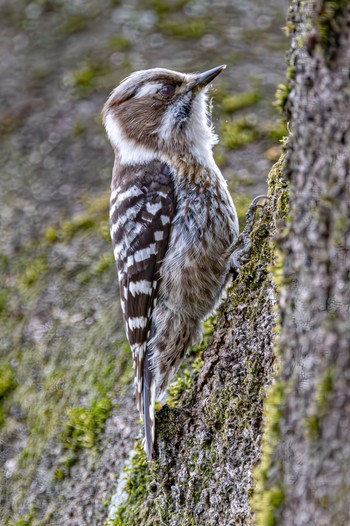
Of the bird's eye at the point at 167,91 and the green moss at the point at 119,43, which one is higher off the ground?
the bird's eye at the point at 167,91

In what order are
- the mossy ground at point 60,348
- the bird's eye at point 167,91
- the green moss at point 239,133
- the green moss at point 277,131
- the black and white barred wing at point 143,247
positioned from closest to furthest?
1. the black and white barred wing at point 143,247
2. the mossy ground at point 60,348
3. the bird's eye at point 167,91
4. the green moss at point 277,131
5. the green moss at point 239,133

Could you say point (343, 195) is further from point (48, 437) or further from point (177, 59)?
point (177, 59)

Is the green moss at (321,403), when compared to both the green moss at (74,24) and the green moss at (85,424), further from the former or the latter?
the green moss at (74,24)

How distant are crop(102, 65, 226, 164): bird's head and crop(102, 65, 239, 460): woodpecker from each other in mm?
13

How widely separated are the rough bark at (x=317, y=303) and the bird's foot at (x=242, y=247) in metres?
1.45

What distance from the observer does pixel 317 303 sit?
1.93 metres

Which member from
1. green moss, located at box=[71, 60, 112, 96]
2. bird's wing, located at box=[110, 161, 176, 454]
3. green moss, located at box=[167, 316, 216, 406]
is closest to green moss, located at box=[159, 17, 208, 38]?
green moss, located at box=[71, 60, 112, 96]

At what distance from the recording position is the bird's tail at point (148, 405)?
135 inches

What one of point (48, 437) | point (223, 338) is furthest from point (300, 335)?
point (48, 437)

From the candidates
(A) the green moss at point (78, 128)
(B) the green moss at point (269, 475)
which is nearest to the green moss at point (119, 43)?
(A) the green moss at point (78, 128)

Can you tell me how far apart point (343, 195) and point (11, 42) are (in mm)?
6282

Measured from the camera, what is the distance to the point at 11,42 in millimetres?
7285

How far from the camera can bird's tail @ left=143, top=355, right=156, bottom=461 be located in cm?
Result: 344

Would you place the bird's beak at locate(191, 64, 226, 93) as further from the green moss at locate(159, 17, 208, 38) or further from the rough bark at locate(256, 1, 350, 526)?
the green moss at locate(159, 17, 208, 38)
